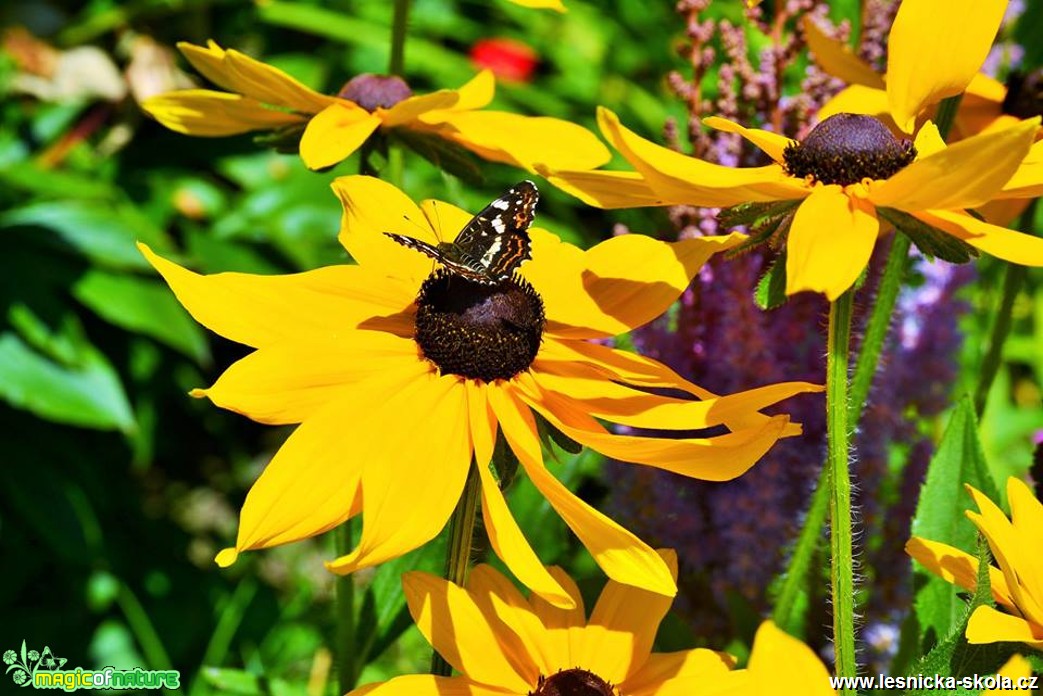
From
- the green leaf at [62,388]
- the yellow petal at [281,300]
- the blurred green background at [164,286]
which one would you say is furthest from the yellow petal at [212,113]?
the green leaf at [62,388]

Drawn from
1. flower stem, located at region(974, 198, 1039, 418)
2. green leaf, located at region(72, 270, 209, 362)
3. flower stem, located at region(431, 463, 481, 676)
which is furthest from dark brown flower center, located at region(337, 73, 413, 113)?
green leaf, located at region(72, 270, 209, 362)

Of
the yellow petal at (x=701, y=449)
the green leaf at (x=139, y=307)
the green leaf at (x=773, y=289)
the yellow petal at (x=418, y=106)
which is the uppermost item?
the green leaf at (x=139, y=307)

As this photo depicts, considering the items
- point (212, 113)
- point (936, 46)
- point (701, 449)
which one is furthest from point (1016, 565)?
point (212, 113)

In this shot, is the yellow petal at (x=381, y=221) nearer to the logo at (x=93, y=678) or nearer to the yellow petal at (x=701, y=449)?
the yellow petal at (x=701, y=449)

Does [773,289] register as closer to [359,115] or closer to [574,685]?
[574,685]

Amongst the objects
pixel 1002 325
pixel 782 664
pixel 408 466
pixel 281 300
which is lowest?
pixel 782 664

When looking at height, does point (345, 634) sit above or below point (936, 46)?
below

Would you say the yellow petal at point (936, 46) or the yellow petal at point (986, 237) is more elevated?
the yellow petal at point (936, 46)
